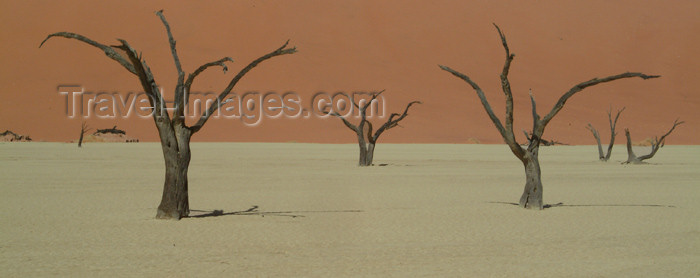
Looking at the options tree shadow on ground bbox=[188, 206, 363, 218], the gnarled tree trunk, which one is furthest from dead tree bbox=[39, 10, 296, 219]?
the gnarled tree trunk

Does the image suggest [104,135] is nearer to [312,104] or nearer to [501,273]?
[312,104]

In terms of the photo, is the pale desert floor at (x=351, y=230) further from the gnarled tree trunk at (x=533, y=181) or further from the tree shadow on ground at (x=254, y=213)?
the gnarled tree trunk at (x=533, y=181)

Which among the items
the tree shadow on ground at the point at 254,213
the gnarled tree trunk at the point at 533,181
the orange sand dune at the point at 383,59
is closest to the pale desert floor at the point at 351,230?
the tree shadow on ground at the point at 254,213

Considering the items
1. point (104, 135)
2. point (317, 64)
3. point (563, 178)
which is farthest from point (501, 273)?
point (317, 64)

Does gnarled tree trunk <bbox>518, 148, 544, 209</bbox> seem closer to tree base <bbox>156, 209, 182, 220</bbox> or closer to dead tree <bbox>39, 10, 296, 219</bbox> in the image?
dead tree <bbox>39, 10, 296, 219</bbox>

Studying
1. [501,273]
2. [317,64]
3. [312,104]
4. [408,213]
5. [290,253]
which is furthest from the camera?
[317,64]

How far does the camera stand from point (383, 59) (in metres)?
59.9

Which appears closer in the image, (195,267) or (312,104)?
(195,267)

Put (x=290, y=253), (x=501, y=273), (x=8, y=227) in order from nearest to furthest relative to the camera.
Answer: (x=501, y=273) < (x=290, y=253) < (x=8, y=227)

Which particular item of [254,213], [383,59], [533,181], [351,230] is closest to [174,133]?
[254,213]

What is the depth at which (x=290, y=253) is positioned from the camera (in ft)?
22.1

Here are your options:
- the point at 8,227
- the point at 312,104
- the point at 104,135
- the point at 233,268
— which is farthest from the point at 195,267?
the point at 312,104

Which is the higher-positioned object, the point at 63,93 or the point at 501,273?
the point at 63,93

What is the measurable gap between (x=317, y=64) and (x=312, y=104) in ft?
→ 17.6
